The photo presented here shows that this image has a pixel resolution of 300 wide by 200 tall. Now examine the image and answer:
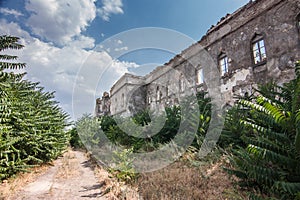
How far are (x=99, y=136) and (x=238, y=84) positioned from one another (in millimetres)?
8694

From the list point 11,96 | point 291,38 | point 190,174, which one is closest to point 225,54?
point 291,38

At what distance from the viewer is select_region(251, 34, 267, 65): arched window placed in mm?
8906

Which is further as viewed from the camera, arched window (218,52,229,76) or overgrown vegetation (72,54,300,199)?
arched window (218,52,229,76)

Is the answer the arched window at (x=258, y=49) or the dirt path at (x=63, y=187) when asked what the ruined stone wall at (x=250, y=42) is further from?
the dirt path at (x=63, y=187)

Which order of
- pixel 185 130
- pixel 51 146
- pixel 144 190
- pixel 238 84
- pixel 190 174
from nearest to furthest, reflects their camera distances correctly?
pixel 144 190, pixel 190 174, pixel 185 130, pixel 51 146, pixel 238 84

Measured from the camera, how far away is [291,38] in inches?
306

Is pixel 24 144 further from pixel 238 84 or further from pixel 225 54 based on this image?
pixel 225 54

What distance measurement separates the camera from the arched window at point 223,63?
35.5 ft

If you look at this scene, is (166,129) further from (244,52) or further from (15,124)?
(244,52)

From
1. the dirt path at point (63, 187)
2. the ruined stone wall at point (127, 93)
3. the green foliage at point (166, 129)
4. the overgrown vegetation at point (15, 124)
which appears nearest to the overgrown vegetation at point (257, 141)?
the green foliage at point (166, 129)

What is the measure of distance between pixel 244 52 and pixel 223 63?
62.5 inches

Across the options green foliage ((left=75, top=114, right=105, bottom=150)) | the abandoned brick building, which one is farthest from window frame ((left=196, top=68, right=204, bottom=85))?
green foliage ((left=75, top=114, right=105, bottom=150))

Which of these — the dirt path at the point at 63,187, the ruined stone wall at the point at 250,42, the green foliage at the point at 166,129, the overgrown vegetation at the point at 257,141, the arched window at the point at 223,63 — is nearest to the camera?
the overgrown vegetation at the point at 257,141

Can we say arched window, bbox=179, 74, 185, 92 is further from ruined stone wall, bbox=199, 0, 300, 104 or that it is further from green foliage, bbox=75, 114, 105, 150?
green foliage, bbox=75, 114, 105, 150
